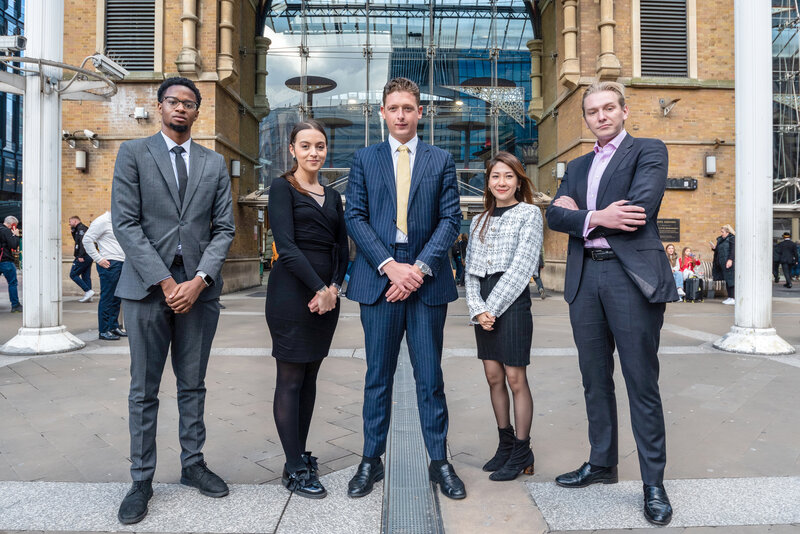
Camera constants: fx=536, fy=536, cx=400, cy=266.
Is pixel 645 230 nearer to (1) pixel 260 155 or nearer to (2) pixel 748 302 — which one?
(2) pixel 748 302

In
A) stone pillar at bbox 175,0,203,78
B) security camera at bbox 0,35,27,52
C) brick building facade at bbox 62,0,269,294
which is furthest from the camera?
brick building facade at bbox 62,0,269,294

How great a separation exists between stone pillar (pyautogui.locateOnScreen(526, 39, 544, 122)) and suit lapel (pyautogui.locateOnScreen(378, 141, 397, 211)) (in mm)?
15469

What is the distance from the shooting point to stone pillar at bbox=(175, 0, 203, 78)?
12.5m

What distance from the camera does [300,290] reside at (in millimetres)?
2605

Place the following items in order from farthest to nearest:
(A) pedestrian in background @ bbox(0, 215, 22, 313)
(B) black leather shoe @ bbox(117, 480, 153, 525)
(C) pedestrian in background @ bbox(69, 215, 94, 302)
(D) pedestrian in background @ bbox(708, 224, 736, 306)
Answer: (D) pedestrian in background @ bbox(708, 224, 736, 306) → (C) pedestrian in background @ bbox(69, 215, 94, 302) → (A) pedestrian in background @ bbox(0, 215, 22, 313) → (B) black leather shoe @ bbox(117, 480, 153, 525)

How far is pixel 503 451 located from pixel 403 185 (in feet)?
4.98

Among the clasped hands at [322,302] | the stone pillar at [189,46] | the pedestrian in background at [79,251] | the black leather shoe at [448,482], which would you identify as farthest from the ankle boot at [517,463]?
the stone pillar at [189,46]

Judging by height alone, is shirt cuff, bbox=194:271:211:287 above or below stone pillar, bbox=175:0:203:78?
below

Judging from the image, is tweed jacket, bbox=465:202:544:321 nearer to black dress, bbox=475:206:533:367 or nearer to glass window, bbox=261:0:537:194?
black dress, bbox=475:206:533:367

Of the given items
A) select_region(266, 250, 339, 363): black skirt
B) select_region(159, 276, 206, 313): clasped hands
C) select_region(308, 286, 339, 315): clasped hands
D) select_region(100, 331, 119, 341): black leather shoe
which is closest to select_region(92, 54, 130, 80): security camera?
select_region(100, 331, 119, 341): black leather shoe

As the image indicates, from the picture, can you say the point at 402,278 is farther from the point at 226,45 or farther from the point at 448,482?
the point at 226,45

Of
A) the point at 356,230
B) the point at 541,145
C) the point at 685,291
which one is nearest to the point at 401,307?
the point at 356,230

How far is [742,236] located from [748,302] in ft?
2.55

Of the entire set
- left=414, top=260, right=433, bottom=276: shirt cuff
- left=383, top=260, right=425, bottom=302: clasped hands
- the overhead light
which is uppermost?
the overhead light
